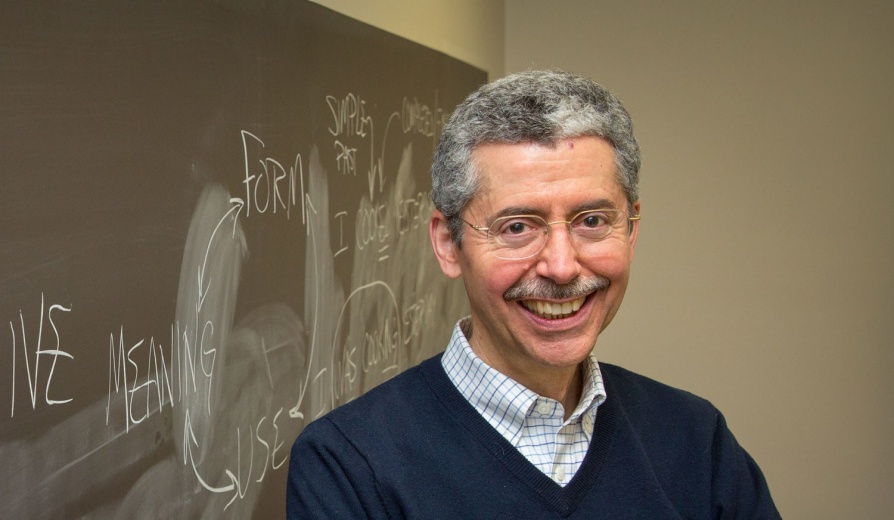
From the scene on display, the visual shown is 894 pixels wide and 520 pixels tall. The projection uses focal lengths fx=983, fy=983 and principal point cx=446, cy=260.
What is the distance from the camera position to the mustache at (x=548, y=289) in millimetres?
→ 1278

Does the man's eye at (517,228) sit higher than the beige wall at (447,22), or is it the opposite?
the beige wall at (447,22)

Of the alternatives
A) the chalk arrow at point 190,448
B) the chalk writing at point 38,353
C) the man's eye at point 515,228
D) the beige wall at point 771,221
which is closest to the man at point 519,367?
the man's eye at point 515,228

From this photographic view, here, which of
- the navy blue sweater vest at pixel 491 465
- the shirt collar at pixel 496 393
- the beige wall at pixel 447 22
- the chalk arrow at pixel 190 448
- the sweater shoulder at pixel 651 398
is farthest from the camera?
the beige wall at pixel 447 22

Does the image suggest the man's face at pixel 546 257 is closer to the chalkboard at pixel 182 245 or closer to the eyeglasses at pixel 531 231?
the eyeglasses at pixel 531 231

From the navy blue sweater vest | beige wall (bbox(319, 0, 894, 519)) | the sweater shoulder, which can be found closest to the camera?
the navy blue sweater vest

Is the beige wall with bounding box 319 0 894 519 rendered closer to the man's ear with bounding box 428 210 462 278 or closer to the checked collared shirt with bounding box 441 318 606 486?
the man's ear with bounding box 428 210 462 278

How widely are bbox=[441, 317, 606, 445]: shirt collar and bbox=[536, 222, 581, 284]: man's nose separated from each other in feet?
0.57

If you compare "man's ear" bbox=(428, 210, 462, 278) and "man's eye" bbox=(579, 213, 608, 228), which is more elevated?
"man's eye" bbox=(579, 213, 608, 228)

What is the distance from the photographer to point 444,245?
1426 mm

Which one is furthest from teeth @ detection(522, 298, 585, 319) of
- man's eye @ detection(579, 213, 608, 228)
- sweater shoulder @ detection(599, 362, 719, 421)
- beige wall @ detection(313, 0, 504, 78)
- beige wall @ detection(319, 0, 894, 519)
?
beige wall @ detection(319, 0, 894, 519)

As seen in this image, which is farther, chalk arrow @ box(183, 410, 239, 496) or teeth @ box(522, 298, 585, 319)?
chalk arrow @ box(183, 410, 239, 496)

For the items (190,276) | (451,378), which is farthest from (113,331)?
(451,378)

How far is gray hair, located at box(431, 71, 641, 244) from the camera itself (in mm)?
1285

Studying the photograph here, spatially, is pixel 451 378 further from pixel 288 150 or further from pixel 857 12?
pixel 857 12
